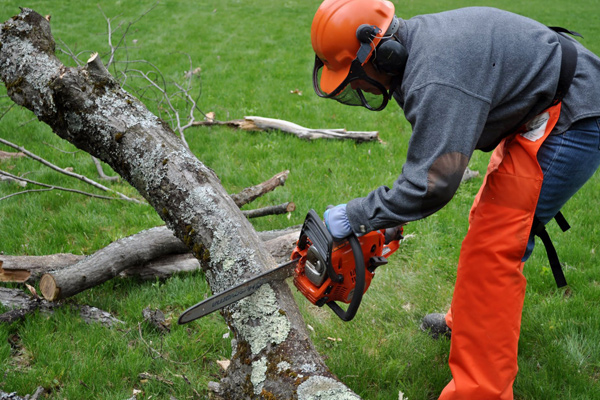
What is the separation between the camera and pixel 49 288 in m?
2.90

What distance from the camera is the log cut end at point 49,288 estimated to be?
2.87 meters

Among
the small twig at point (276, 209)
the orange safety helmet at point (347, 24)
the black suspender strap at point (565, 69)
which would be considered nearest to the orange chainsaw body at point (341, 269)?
the orange safety helmet at point (347, 24)

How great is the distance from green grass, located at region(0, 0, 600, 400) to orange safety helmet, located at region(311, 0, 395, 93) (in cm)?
169

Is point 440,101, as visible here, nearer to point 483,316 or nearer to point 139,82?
point 483,316

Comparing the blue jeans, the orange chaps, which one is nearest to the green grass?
the orange chaps

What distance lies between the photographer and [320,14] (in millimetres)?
2166

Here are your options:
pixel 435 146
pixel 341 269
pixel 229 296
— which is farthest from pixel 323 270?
pixel 435 146

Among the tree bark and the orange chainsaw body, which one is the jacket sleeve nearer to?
the orange chainsaw body

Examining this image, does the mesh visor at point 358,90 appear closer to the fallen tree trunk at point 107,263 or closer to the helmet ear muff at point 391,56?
the helmet ear muff at point 391,56

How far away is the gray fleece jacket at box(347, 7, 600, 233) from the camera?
6.21 feet

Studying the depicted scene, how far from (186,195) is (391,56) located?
45.3 inches

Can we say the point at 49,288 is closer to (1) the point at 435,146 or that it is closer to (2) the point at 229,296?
(2) the point at 229,296

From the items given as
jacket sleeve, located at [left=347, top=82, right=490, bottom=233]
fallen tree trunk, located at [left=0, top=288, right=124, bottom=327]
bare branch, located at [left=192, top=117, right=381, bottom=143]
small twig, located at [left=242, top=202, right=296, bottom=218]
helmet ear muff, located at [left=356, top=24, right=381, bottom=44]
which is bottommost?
bare branch, located at [left=192, top=117, right=381, bottom=143]

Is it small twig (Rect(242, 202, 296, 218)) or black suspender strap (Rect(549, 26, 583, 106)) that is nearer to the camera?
black suspender strap (Rect(549, 26, 583, 106))
